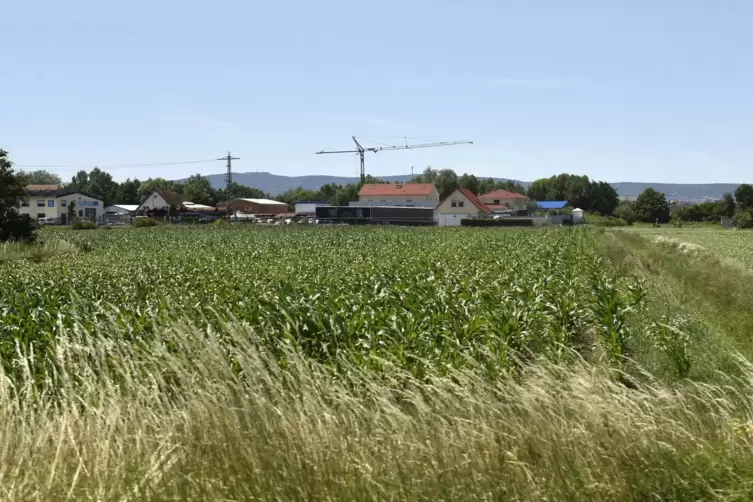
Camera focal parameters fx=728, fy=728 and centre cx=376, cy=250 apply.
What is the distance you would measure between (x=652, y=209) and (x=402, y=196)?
48.3 meters

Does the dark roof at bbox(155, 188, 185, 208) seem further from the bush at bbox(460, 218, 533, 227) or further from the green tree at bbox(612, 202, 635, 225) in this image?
the green tree at bbox(612, 202, 635, 225)

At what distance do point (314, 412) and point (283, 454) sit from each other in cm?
52

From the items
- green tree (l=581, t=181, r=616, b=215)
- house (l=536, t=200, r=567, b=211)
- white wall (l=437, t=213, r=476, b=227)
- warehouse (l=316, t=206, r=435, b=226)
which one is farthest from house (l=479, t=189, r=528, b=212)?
warehouse (l=316, t=206, r=435, b=226)

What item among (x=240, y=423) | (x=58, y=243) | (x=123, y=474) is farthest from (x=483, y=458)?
(x=58, y=243)

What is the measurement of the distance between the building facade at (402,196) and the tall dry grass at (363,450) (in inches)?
5264

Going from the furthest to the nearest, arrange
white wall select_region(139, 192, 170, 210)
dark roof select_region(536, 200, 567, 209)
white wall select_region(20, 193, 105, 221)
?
dark roof select_region(536, 200, 567, 209) → white wall select_region(139, 192, 170, 210) → white wall select_region(20, 193, 105, 221)

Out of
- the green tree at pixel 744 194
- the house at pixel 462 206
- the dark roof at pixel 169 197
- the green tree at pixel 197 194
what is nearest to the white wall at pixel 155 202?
the dark roof at pixel 169 197

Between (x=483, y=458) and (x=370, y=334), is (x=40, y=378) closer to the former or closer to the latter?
(x=370, y=334)

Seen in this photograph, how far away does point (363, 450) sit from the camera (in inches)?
250

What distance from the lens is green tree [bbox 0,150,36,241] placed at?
39.0 m

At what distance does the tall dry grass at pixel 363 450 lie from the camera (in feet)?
19.5

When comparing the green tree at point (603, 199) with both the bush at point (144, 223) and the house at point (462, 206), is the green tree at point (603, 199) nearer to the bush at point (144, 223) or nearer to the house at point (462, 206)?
the house at point (462, 206)

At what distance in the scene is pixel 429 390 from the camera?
789 centimetres

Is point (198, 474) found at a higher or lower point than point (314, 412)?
lower
